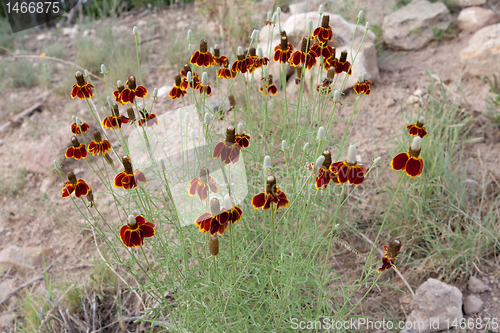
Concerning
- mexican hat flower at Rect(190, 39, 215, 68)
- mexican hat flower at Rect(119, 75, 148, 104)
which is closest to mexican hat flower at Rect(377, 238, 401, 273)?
mexican hat flower at Rect(190, 39, 215, 68)

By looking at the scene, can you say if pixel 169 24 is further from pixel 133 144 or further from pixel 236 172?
pixel 236 172

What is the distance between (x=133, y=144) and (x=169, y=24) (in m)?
4.00

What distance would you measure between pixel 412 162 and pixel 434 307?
44.3 inches

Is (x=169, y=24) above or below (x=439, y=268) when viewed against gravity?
above

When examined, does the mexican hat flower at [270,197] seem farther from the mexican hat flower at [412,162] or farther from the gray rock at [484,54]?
the gray rock at [484,54]

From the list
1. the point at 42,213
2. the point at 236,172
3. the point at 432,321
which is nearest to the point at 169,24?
the point at 42,213

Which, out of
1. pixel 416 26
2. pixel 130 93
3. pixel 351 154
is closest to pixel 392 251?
pixel 351 154

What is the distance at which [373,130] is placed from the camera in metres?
3.22

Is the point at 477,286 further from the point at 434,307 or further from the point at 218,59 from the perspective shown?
the point at 218,59

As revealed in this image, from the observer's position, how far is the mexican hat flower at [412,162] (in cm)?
111

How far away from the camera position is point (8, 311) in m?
2.32

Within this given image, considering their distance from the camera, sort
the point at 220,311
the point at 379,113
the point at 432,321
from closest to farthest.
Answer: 1. the point at 220,311
2. the point at 432,321
3. the point at 379,113

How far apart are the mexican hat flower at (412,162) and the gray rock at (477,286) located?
4.32ft

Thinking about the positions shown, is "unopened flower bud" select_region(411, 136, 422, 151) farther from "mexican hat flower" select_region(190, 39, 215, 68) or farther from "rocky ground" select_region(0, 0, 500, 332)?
"rocky ground" select_region(0, 0, 500, 332)
